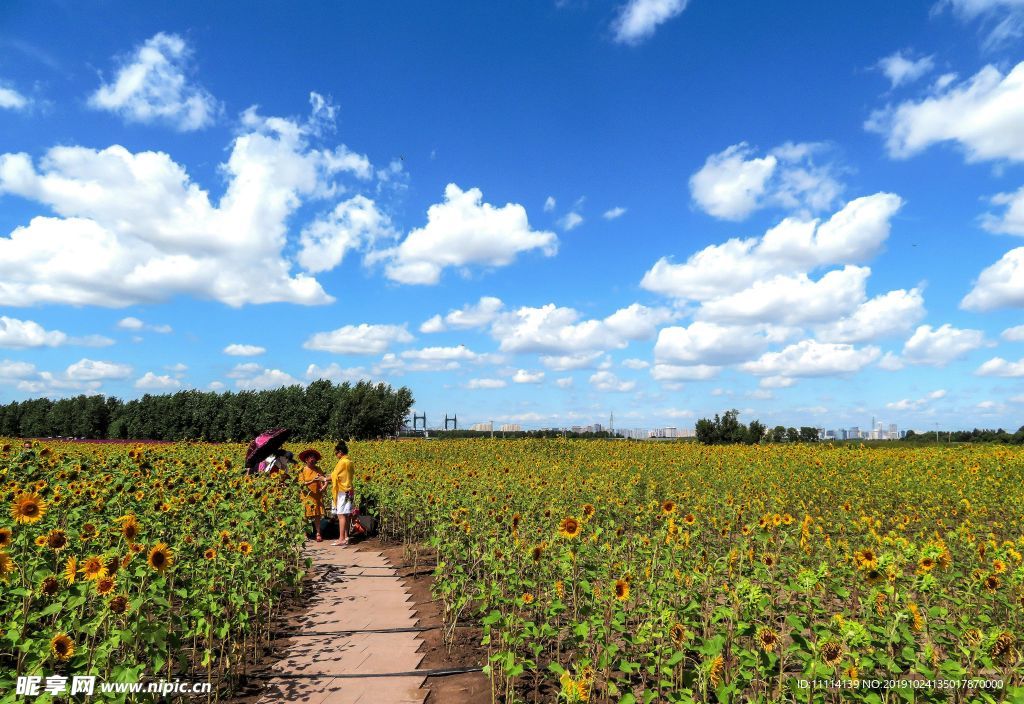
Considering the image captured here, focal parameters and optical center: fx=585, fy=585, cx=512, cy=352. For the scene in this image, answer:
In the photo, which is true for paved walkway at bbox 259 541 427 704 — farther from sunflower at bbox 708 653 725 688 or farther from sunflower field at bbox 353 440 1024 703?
sunflower at bbox 708 653 725 688

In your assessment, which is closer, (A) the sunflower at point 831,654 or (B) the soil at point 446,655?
(A) the sunflower at point 831,654

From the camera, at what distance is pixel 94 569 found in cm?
340

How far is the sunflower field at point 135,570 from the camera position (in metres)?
3.29

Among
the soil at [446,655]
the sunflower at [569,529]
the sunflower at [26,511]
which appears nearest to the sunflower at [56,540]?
the sunflower at [26,511]

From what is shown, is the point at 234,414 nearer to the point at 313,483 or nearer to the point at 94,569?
the point at 313,483

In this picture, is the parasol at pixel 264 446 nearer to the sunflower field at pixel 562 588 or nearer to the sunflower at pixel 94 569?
the sunflower field at pixel 562 588

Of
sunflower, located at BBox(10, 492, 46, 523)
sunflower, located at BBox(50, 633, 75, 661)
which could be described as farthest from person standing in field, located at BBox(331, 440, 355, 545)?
sunflower, located at BBox(50, 633, 75, 661)

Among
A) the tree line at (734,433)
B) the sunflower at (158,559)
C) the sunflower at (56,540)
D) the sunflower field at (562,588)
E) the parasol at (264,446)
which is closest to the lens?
the sunflower field at (562,588)

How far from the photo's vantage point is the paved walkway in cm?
429

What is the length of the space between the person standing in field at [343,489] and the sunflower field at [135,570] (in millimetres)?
1793

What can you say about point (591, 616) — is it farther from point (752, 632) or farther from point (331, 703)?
point (331, 703)

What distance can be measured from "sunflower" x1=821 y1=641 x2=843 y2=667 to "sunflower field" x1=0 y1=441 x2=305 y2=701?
11.8ft

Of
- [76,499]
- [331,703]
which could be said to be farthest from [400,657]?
[76,499]

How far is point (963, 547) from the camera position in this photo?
688cm
